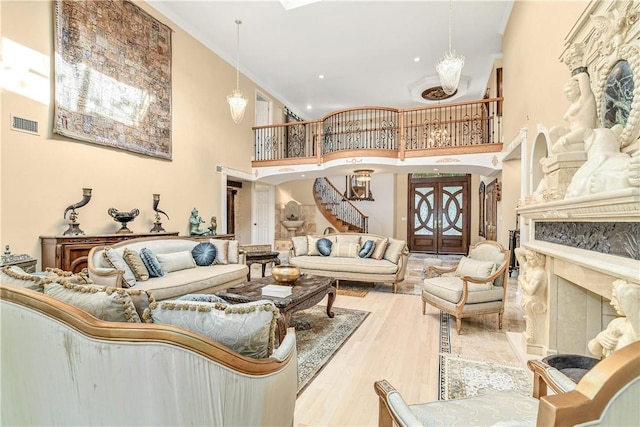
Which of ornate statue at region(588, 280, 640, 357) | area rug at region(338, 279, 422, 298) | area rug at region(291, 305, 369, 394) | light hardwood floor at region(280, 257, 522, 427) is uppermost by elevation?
ornate statue at region(588, 280, 640, 357)

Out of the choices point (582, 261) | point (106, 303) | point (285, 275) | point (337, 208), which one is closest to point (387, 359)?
point (285, 275)

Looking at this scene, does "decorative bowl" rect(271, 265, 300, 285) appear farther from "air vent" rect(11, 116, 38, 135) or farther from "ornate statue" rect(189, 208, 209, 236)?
"air vent" rect(11, 116, 38, 135)

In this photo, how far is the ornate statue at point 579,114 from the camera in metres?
2.18

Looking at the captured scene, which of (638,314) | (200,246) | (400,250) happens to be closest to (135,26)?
(200,246)

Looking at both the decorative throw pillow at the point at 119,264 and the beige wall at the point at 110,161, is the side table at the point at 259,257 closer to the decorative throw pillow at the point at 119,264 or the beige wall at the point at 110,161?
the beige wall at the point at 110,161

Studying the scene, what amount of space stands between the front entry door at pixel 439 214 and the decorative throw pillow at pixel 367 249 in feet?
19.8

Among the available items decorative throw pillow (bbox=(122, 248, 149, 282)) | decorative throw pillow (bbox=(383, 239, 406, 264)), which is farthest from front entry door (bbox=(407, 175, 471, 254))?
decorative throw pillow (bbox=(122, 248, 149, 282))

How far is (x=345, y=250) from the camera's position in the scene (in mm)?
5531

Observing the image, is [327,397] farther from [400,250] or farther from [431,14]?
[431,14]

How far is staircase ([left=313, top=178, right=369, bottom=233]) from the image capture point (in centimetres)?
1016

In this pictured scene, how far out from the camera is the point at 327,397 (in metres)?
2.11

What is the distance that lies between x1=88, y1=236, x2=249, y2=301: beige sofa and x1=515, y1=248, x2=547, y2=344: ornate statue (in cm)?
346

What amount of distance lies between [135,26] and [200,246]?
3678mm

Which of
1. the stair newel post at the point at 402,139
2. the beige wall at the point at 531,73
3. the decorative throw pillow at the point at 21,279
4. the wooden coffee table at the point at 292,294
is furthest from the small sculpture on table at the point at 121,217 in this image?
the beige wall at the point at 531,73
